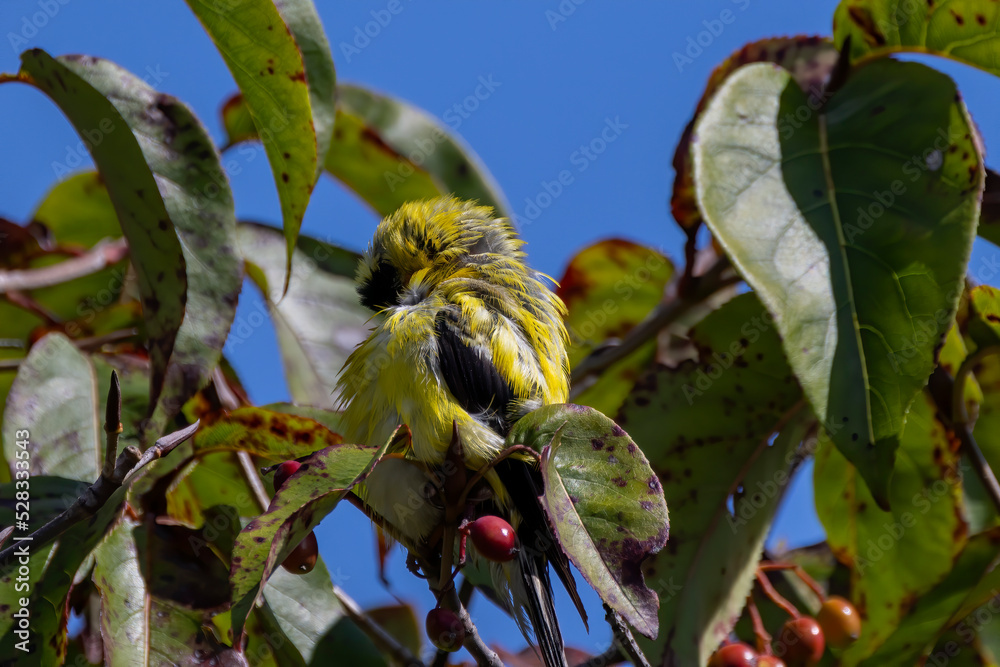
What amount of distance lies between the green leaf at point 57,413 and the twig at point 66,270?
380mm

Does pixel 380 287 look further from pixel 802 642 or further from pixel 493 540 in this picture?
pixel 802 642

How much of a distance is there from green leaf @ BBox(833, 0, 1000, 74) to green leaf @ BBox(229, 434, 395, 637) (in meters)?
1.59

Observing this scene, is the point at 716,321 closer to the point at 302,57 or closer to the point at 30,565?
the point at 302,57

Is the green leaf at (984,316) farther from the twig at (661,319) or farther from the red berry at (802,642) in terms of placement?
the red berry at (802,642)

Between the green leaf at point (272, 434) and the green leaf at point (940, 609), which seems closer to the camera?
the green leaf at point (272, 434)

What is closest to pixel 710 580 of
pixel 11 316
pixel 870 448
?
pixel 870 448

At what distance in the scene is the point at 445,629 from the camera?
1437 mm

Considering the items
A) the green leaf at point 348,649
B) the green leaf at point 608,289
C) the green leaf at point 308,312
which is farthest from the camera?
the green leaf at point 608,289

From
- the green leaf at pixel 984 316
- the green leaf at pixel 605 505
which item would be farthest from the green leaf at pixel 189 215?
the green leaf at pixel 984 316

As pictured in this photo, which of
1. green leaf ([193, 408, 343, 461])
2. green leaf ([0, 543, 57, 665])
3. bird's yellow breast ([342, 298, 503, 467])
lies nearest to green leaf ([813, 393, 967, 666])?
bird's yellow breast ([342, 298, 503, 467])

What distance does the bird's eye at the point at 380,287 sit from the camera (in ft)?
8.07

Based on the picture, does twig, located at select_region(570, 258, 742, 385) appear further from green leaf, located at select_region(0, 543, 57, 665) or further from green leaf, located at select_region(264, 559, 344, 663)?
green leaf, located at select_region(0, 543, 57, 665)

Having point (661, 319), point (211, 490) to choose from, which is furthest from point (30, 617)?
point (661, 319)

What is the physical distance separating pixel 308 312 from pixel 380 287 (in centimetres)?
32
